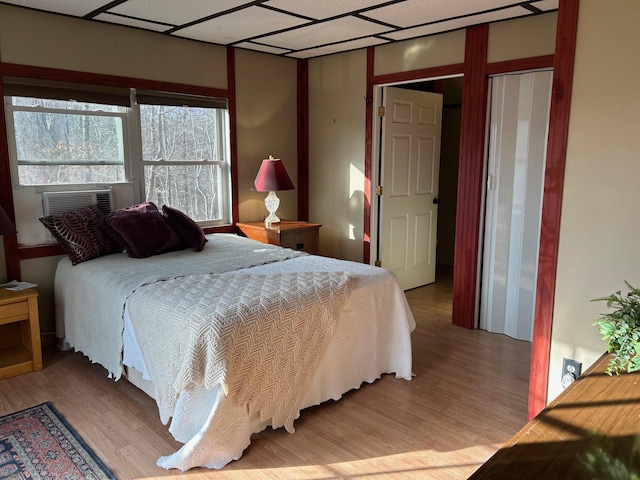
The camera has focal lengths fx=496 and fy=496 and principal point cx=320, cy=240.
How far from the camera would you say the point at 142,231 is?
350 cm

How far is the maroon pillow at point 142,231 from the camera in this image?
3430 mm

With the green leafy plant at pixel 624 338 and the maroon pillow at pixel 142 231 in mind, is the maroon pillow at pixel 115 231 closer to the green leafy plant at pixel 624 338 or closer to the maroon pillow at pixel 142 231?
the maroon pillow at pixel 142 231

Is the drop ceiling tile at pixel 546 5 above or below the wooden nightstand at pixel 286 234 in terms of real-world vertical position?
above

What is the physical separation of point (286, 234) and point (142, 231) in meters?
1.29

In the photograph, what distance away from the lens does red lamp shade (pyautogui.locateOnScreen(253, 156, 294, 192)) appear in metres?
4.39

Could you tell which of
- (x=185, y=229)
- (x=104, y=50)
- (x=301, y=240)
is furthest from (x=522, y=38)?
(x=104, y=50)

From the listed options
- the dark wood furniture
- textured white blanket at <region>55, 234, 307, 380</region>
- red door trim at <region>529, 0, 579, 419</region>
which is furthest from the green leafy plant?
textured white blanket at <region>55, 234, 307, 380</region>

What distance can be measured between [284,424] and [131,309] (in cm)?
101

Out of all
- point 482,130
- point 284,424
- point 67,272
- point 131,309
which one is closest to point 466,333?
point 482,130

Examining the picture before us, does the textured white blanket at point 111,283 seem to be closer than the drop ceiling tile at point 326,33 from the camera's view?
Yes

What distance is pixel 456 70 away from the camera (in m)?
3.95

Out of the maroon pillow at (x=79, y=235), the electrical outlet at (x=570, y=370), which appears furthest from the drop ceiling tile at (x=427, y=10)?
the maroon pillow at (x=79, y=235)

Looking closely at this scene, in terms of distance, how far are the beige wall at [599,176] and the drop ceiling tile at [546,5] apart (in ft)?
4.43

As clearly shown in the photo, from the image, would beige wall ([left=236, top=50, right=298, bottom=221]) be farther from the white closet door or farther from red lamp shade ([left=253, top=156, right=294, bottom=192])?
the white closet door
